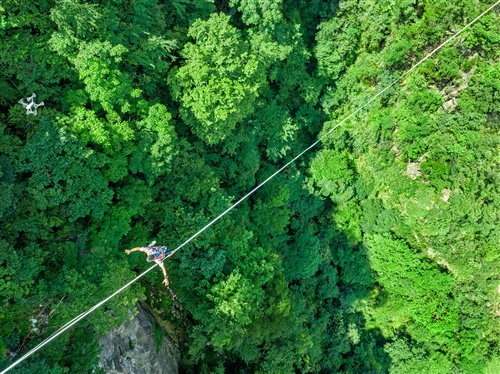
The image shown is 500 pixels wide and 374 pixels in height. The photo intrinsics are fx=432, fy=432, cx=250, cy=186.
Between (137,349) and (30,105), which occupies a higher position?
(30,105)

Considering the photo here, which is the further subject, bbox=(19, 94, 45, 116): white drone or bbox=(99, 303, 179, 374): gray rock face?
bbox=(99, 303, 179, 374): gray rock face

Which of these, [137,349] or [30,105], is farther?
[137,349]

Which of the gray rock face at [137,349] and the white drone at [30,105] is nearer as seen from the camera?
the white drone at [30,105]

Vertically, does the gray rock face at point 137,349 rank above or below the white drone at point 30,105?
below

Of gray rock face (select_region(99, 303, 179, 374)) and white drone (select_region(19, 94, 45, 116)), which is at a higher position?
white drone (select_region(19, 94, 45, 116))

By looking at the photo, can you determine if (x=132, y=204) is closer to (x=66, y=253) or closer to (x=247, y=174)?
(x=66, y=253)

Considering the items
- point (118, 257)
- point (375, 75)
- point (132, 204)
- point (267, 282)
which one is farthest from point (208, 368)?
point (375, 75)

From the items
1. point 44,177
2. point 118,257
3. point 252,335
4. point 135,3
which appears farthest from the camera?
point 252,335

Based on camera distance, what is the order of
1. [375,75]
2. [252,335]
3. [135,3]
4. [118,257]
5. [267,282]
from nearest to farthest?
[118,257]
[135,3]
[252,335]
[267,282]
[375,75]
